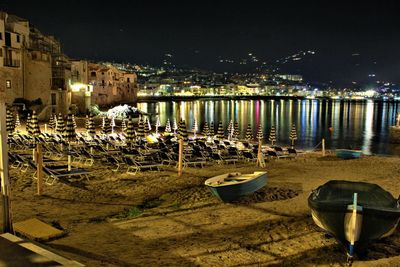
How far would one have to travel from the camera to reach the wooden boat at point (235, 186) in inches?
368

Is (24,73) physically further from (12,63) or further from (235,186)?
(235,186)

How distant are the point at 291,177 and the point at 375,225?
6.55 meters

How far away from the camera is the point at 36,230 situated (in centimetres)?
683

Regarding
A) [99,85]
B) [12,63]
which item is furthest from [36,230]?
[99,85]

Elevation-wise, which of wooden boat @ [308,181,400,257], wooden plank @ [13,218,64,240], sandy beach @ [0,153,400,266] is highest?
wooden boat @ [308,181,400,257]

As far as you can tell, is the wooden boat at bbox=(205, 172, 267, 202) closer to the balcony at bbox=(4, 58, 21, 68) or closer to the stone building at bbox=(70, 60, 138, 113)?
the balcony at bbox=(4, 58, 21, 68)

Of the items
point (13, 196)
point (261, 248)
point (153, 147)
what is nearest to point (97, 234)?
point (261, 248)

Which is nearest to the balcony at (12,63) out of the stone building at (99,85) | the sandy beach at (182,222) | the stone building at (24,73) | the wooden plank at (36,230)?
the stone building at (24,73)

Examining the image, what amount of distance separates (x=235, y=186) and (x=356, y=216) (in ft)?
12.1

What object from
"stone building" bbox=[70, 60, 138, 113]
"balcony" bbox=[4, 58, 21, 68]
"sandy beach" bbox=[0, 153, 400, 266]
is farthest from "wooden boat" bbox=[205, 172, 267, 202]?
"stone building" bbox=[70, 60, 138, 113]

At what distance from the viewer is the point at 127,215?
28.4ft

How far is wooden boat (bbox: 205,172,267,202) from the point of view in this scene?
9.36m

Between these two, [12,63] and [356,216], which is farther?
[12,63]

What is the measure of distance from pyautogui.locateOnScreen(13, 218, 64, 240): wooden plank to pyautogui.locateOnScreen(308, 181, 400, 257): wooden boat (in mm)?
4706
